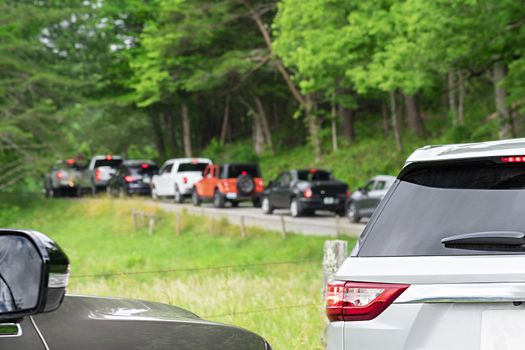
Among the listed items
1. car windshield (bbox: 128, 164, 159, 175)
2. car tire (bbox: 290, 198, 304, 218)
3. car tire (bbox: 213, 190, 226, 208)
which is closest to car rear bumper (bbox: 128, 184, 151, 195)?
car windshield (bbox: 128, 164, 159, 175)

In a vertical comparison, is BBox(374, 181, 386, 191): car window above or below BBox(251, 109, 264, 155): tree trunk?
below

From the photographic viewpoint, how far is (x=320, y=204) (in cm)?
3391

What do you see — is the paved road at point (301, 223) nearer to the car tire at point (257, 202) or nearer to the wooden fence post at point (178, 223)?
the wooden fence post at point (178, 223)

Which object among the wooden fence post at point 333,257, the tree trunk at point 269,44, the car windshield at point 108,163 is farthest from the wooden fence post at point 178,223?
the wooden fence post at point 333,257

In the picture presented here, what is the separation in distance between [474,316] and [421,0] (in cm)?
2196

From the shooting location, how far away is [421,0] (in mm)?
25062

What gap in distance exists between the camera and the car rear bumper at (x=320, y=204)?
3375cm

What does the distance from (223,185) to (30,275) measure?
1438 inches

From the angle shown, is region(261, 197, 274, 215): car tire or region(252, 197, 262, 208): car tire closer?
region(261, 197, 274, 215): car tire

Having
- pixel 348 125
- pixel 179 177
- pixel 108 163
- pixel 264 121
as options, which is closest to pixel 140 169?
pixel 179 177

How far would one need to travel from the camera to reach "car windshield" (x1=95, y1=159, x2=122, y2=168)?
52531mm

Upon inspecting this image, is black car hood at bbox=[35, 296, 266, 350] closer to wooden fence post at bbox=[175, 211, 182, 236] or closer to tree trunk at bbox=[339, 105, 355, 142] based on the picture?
wooden fence post at bbox=[175, 211, 182, 236]

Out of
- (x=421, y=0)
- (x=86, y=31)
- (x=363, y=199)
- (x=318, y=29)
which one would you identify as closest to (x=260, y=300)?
(x=421, y=0)

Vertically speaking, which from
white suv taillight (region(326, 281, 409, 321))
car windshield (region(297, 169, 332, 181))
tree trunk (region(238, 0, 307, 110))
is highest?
tree trunk (region(238, 0, 307, 110))
